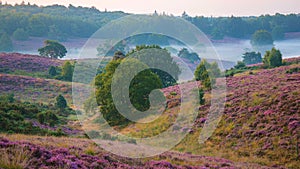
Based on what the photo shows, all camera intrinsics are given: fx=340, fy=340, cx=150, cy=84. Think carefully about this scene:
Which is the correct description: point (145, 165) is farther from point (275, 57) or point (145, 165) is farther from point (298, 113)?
point (275, 57)

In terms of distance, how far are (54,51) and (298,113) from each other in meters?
115

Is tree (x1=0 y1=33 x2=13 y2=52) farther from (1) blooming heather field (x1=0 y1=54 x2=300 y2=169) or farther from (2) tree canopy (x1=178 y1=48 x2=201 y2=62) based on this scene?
(1) blooming heather field (x1=0 y1=54 x2=300 y2=169)

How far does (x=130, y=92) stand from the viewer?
48500mm

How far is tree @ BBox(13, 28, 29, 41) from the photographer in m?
190

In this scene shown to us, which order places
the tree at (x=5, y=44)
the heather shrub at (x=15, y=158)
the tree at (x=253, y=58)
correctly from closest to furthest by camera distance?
1. the heather shrub at (x=15, y=158)
2. the tree at (x=253, y=58)
3. the tree at (x=5, y=44)

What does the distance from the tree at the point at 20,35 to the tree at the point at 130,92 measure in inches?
6099

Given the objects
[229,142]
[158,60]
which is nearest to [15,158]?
[229,142]

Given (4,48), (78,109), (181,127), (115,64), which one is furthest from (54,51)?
(181,127)

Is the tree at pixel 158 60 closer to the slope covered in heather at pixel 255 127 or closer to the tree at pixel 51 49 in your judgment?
the slope covered in heather at pixel 255 127

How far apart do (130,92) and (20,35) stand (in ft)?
529

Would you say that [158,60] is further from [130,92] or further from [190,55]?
[190,55]

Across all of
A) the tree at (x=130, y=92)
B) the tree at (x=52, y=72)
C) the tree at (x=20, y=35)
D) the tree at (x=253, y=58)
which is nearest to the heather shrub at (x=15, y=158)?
the tree at (x=130, y=92)

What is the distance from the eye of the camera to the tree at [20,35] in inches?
7485

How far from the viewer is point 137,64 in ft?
169
